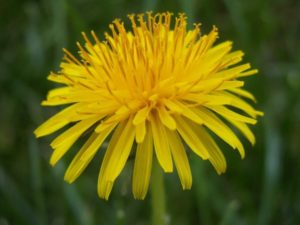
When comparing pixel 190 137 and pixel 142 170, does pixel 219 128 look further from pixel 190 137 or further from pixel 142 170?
pixel 142 170

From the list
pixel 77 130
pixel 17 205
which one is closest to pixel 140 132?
pixel 77 130

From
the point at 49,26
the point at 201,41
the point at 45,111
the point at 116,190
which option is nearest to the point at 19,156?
the point at 45,111

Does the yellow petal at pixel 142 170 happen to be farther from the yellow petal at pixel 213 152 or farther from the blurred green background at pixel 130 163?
the blurred green background at pixel 130 163

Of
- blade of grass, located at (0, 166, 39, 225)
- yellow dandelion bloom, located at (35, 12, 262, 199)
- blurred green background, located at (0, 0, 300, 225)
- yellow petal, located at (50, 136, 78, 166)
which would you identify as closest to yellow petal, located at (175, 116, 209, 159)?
yellow dandelion bloom, located at (35, 12, 262, 199)

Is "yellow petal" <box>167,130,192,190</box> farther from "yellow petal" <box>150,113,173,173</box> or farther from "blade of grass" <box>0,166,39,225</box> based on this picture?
"blade of grass" <box>0,166,39,225</box>

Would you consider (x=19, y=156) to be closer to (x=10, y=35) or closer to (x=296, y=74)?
(x=10, y=35)

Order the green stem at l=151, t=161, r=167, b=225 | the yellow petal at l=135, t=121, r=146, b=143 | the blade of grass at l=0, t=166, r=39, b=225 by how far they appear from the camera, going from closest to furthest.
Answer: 1. the yellow petal at l=135, t=121, r=146, b=143
2. the green stem at l=151, t=161, r=167, b=225
3. the blade of grass at l=0, t=166, r=39, b=225
